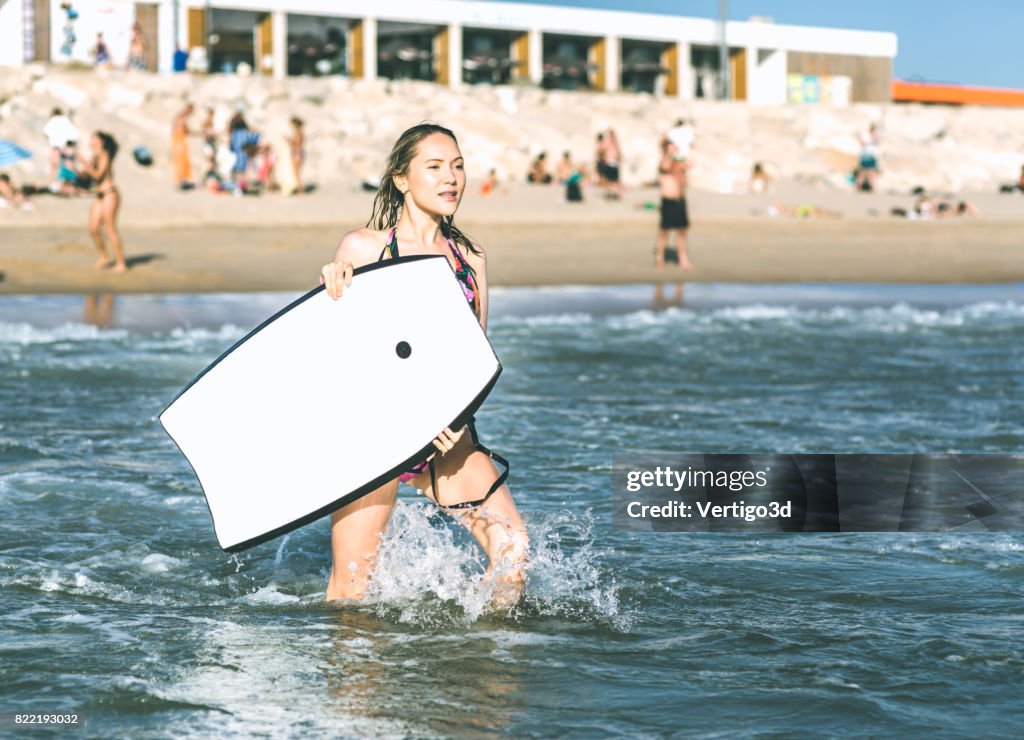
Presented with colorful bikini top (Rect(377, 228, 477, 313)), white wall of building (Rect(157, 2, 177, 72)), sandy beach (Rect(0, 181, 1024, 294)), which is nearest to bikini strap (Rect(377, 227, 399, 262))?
colorful bikini top (Rect(377, 228, 477, 313))

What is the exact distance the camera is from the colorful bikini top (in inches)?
180

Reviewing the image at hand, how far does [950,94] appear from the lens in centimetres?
7100

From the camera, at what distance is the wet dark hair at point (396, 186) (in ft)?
15.0

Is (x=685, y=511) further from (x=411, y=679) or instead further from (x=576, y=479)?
(x=411, y=679)

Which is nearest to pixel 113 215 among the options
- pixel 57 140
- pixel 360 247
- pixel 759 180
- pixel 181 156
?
pixel 57 140

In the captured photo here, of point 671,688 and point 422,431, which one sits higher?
point 422,431

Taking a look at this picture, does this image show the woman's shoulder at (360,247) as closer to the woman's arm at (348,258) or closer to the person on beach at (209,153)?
the woman's arm at (348,258)

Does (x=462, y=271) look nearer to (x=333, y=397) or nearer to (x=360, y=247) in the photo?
(x=360, y=247)

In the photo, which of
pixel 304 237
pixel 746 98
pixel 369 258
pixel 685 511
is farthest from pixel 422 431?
pixel 746 98

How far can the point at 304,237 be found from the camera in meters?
22.0

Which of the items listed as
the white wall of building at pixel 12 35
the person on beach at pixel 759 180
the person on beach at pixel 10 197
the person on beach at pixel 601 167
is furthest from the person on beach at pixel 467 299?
the white wall of building at pixel 12 35

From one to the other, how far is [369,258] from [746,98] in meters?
65.2

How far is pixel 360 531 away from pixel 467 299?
825 millimetres

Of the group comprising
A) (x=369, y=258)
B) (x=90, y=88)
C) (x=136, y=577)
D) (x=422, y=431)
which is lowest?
(x=136, y=577)
